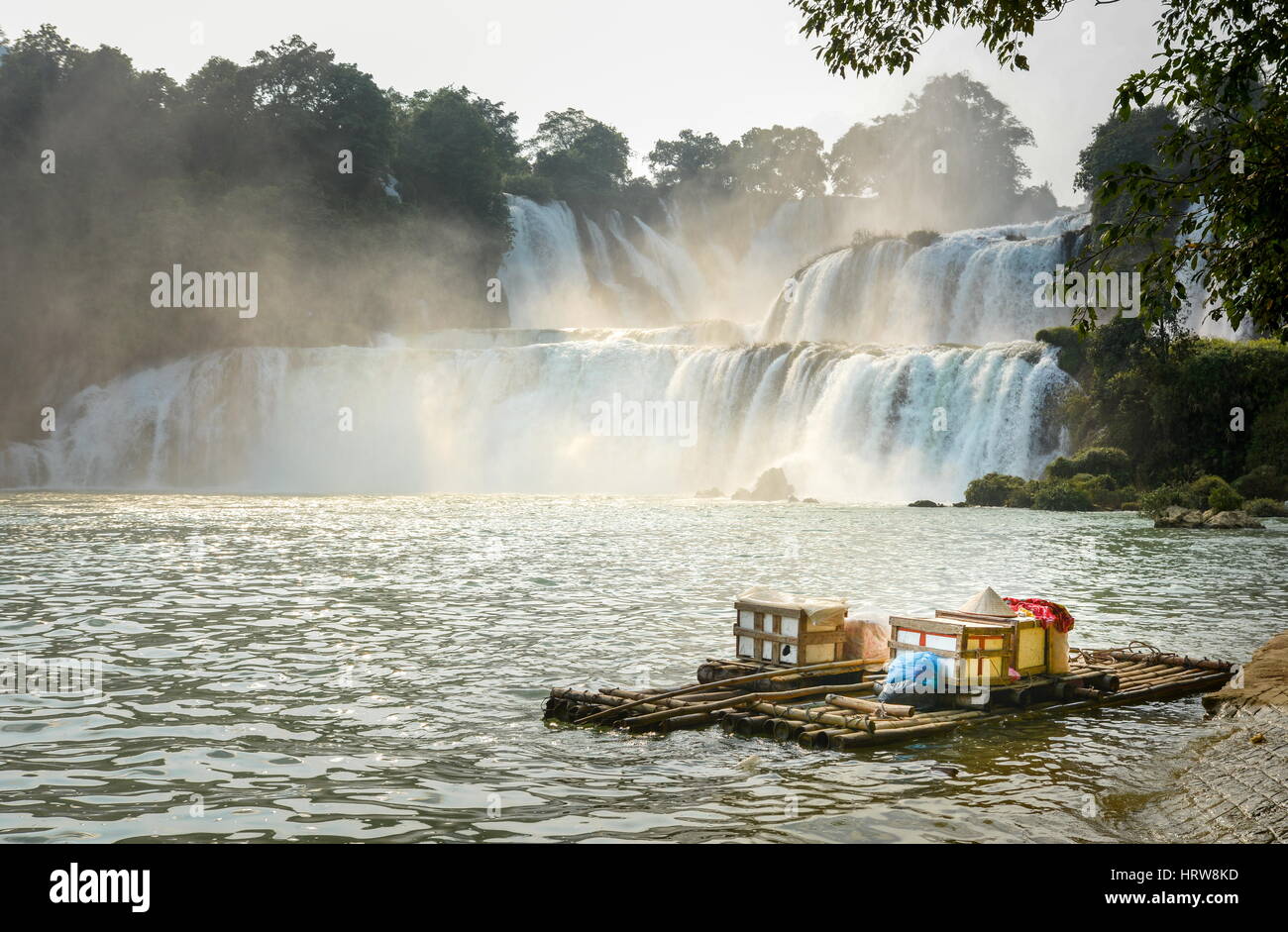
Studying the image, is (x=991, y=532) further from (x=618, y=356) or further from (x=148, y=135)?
(x=148, y=135)

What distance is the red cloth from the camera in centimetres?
1107

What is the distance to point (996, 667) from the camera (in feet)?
→ 34.7

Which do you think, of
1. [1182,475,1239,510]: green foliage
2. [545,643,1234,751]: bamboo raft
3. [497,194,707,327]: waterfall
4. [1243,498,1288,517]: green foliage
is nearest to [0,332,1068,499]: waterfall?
[1182,475,1239,510]: green foliage

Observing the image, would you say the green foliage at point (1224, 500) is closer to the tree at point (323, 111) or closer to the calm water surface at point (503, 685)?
the calm water surface at point (503, 685)

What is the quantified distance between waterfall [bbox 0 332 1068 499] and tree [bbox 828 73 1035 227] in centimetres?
5924

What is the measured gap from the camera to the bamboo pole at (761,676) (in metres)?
10.1

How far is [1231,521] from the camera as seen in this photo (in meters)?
31.2

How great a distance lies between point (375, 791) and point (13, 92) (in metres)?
65.0

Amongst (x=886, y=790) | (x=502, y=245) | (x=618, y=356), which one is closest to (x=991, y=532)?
(x=886, y=790)

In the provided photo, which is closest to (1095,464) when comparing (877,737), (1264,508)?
(1264,508)

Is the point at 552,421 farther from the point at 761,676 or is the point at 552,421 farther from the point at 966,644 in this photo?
the point at 966,644

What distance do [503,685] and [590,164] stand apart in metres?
79.8

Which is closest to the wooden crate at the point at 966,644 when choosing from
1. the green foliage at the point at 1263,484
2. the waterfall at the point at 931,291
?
the green foliage at the point at 1263,484

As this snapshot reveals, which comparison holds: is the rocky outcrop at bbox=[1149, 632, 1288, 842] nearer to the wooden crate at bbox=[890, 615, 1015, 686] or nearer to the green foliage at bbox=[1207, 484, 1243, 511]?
the wooden crate at bbox=[890, 615, 1015, 686]
